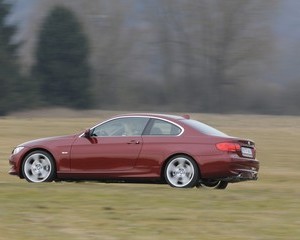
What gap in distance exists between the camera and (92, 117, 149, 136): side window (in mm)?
14567

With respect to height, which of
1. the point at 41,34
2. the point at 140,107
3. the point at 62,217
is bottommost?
the point at 62,217

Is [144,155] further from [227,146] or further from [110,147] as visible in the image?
[227,146]

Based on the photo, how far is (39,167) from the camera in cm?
1476

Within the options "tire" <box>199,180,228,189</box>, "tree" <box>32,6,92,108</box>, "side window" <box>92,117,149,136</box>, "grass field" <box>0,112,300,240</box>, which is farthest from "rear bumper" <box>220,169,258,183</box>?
"tree" <box>32,6,92,108</box>

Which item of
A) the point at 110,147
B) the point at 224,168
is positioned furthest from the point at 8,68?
the point at 224,168

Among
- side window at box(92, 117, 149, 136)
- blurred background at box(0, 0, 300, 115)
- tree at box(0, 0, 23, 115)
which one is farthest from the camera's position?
blurred background at box(0, 0, 300, 115)

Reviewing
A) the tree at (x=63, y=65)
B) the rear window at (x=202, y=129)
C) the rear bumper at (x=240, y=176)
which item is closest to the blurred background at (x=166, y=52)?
the tree at (x=63, y=65)

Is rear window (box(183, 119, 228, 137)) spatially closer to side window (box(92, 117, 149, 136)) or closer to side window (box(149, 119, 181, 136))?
side window (box(149, 119, 181, 136))

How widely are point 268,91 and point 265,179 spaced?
58003 mm

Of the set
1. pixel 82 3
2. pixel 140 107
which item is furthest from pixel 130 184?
pixel 82 3

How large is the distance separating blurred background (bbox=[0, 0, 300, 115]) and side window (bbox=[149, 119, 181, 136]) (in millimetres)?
50824

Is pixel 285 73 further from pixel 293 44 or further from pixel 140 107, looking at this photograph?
pixel 140 107

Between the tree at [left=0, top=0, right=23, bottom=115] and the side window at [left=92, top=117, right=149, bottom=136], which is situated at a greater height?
the tree at [left=0, top=0, right=23, bottom=115]

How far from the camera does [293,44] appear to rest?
8875 cm
